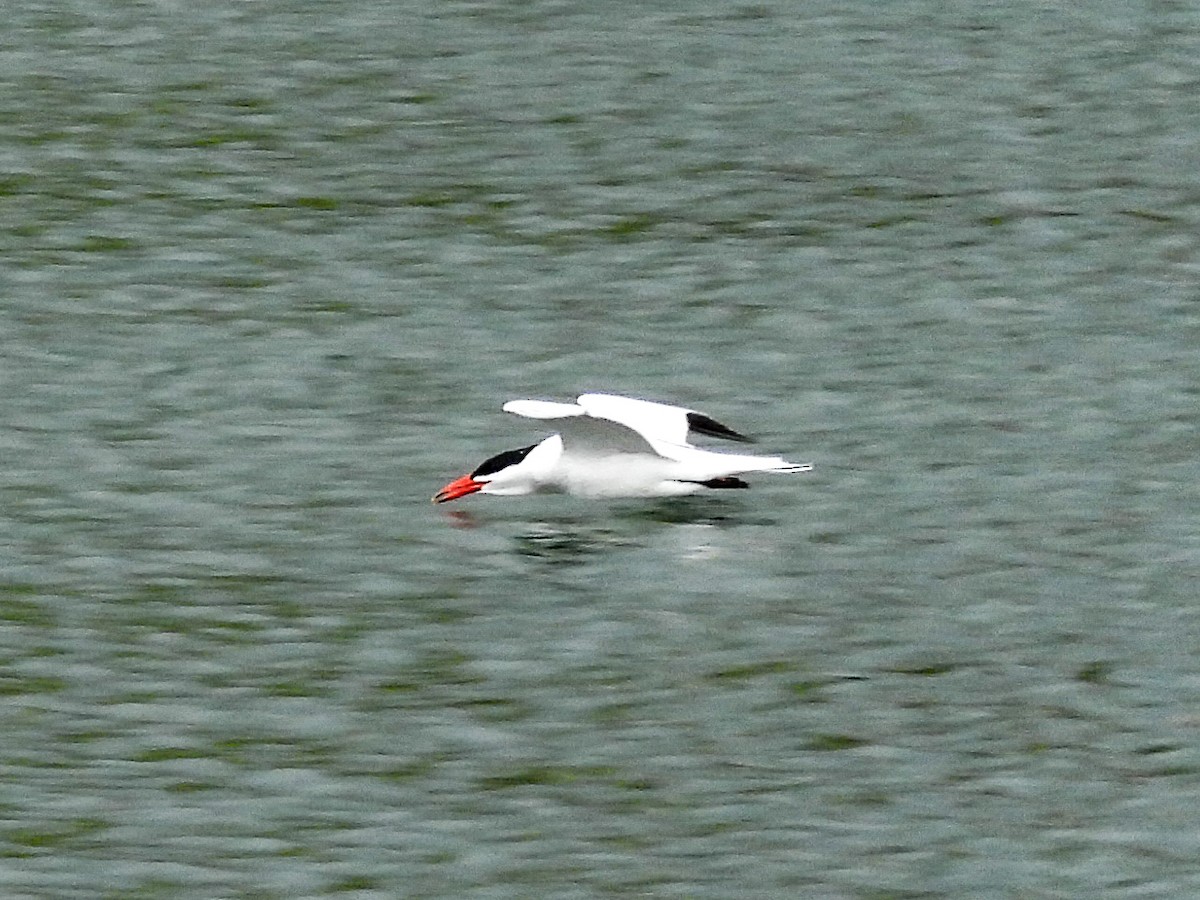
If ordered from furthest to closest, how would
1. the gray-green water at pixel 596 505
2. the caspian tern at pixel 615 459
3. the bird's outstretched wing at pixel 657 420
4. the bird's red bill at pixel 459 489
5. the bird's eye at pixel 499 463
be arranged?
1. the bird's eye at pixel 499 463
2. the bird's red bill at pixel 459 489
3. the caspian tern at pixel 615 459
4. the bird's outstretched wing at pixel 657 420
5. the gray-green water at pixel 596 505

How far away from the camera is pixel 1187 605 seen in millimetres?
23094

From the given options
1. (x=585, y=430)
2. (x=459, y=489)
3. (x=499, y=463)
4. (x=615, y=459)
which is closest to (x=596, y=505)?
(x=615, y=459)

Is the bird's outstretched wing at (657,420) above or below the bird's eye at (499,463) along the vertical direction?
above

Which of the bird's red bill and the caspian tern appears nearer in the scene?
the caspian tern

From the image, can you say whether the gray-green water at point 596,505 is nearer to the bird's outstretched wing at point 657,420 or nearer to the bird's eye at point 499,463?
the bird's eye at point 499,463

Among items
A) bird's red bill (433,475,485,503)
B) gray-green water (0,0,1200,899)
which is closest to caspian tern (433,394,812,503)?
bird's red bill (433,475,485,503)

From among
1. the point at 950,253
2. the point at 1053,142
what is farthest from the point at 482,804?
the point at 1053,142

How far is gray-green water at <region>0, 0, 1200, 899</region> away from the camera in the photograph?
19.9m

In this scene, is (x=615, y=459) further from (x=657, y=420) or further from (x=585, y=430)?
(x=657, y=420)

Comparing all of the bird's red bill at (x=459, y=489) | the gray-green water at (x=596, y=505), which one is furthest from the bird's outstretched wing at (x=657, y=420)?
the bird's red bill at (x=459, y=489)

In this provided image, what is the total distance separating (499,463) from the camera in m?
25.8

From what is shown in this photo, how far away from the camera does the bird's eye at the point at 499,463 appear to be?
84.5 ft

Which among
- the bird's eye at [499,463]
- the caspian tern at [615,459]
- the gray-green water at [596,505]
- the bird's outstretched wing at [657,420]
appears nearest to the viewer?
the gray-green water at [596,505]

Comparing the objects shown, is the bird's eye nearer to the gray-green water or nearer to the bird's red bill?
the bird's red bill
